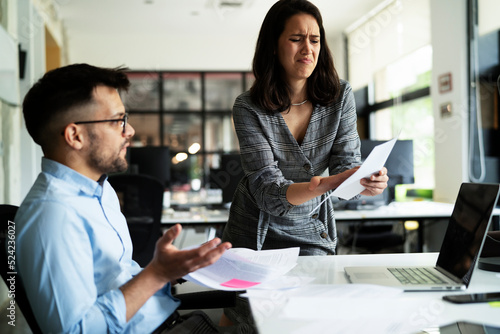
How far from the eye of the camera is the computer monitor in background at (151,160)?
12.9ft

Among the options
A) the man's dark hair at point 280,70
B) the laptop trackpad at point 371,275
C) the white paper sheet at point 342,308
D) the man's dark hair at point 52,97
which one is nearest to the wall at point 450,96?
the man's dark hair at point 280,70

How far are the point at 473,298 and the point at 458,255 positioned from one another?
0.56 ft

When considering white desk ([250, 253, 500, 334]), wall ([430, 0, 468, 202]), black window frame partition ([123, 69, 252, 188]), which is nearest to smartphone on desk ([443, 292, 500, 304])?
white desk ([250, 253, 500, 334])

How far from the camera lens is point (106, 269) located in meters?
1.00

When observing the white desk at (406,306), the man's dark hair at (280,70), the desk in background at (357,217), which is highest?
the man's dark hair at (280,70)

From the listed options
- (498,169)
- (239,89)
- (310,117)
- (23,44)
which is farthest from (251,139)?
(239,89)

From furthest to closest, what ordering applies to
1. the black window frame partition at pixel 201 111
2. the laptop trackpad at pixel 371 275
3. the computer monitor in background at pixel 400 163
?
the black window frame partition at pixel 201 111 < the computer monitor in background at pixel 400 163 < the laptop trackpad at pixel 371 275

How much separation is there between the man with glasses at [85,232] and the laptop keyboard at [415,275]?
1.61 ft

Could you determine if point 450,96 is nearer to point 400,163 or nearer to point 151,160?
point 400,163

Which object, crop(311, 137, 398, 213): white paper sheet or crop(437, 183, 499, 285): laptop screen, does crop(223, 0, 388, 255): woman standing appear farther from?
crop(437, 183, 499, 285): laptop screen

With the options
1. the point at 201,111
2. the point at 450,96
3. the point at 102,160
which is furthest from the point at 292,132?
the point at 201,111

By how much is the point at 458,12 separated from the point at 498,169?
1.64 metres

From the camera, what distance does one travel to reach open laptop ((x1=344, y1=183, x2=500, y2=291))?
1013mm

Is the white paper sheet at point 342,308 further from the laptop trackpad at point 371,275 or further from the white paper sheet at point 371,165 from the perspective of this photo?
the white paper sheet at point 371,165
